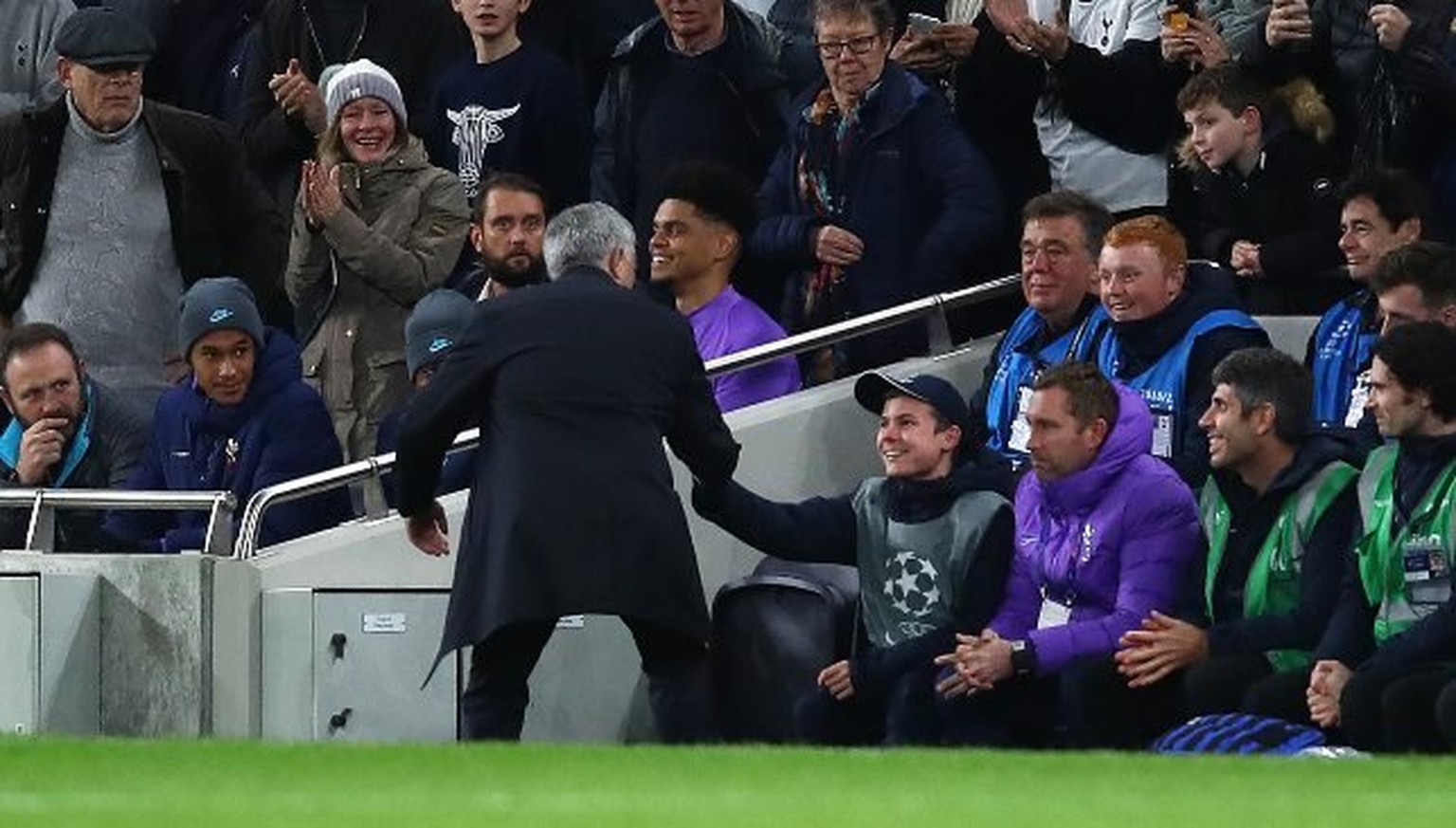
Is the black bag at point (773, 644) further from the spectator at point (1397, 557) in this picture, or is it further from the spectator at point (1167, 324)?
the spectator at point (1397, 557)

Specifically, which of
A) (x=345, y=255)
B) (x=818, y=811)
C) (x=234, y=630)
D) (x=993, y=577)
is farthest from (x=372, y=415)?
(x=818, y=811)

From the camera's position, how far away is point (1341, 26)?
→ 14.6m

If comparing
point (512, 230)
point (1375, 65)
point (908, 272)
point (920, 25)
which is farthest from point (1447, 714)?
point (920, 25)

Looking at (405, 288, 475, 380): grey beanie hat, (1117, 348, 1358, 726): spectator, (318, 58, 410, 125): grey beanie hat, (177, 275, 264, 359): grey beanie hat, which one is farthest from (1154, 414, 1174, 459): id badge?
(318, 58, 410, 125): grey beanie hat

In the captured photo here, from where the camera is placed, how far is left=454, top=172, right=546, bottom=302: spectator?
14766mm

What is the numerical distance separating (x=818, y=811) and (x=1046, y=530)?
15.8ft

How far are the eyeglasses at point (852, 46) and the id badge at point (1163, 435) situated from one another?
2204 mm

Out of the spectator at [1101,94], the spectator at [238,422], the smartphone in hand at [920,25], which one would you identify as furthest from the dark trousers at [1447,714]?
the smartphone in hand at [920,25]

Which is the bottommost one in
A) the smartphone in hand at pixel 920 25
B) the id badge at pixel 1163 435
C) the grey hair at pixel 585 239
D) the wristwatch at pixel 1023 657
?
the wristwatch at pixel 1023 657

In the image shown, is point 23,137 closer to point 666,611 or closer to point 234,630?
point 234,630

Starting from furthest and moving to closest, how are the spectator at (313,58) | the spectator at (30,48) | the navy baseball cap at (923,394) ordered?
the spectator at (30,48) < the spectator at (313,58) < the navy baseball cap at (923,394)

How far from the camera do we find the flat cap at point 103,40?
52.7ft

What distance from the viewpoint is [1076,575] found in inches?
514

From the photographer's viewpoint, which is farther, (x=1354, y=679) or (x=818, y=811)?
(x=1354, y=679)
